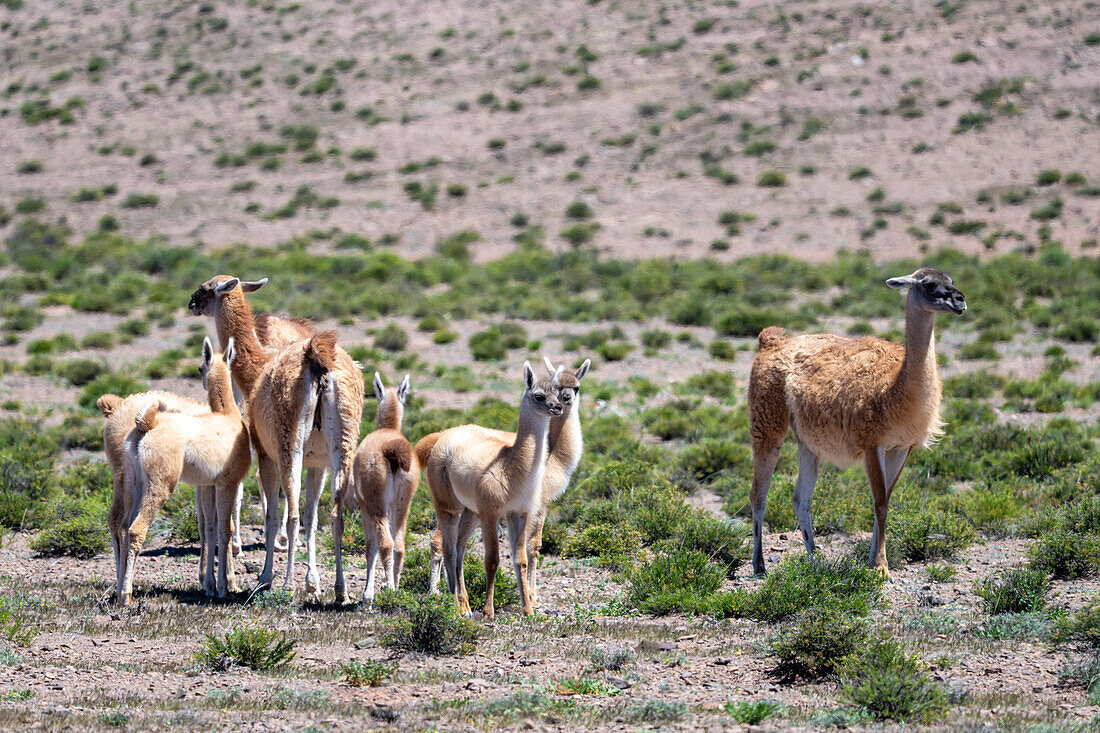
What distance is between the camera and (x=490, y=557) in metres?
8.23

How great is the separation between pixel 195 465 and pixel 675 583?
388 cm

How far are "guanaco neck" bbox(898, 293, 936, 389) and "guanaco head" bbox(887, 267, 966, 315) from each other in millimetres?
73

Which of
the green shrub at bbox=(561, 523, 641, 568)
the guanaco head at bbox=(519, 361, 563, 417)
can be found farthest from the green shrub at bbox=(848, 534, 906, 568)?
the guanaco head at bbox=(519, 361, 563, 417)

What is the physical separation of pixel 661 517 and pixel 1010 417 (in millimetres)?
8957

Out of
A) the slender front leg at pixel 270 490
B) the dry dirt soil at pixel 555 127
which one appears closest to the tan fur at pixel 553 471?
the slender front leg at pixel 270 490

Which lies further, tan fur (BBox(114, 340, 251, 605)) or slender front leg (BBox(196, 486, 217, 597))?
slender front leg (BBox(196, 486, 217, 597))

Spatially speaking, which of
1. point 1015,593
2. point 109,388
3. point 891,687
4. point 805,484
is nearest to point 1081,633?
point 1015,593

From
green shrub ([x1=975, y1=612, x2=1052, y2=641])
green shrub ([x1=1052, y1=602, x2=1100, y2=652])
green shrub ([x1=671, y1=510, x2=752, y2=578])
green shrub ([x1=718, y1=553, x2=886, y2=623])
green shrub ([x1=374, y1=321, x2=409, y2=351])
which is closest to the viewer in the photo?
green shrub ([x1=1052, y1=602, x2=1100, y2=652])

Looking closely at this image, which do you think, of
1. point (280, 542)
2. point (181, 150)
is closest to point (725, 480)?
point (280, 542)

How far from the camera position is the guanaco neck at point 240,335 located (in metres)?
10.4

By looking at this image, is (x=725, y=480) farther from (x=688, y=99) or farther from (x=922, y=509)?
(x=688, y=99)

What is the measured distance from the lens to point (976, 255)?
119ft

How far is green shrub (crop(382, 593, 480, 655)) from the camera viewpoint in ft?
24.1

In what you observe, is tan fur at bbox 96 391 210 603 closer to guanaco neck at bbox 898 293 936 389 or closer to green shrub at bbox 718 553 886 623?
green shrub at bbox 718 553 886 623
